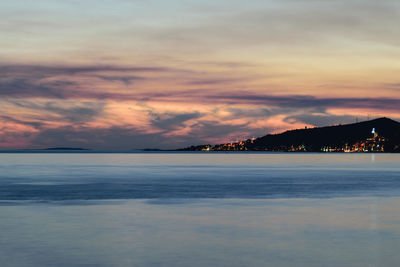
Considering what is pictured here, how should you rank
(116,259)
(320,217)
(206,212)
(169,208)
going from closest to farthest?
(116,259) < (320,217) < (206,212) < (169,208)

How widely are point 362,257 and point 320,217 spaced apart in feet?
30.9

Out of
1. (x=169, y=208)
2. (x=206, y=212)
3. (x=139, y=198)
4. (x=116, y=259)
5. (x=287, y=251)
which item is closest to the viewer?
(x=116, y=259)

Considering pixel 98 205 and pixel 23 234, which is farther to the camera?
pixel 98 205

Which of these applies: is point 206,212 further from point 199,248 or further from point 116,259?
point 116,259

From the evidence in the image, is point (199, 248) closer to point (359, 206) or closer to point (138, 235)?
point (138, 235)

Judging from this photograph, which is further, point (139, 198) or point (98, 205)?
point (139, 198)

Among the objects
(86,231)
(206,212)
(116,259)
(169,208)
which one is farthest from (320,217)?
(116,259)

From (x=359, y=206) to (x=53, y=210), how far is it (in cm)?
1650

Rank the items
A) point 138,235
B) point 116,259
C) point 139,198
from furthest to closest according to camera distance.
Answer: point 139,198 < point 138,235 < point 116,259

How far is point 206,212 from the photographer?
2842cm

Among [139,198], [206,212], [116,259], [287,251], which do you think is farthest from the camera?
[139,198]

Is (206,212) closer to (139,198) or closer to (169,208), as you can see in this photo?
(169,208)

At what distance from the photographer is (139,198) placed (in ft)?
121

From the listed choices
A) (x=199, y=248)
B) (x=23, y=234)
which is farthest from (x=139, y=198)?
(x=199, y=248)
